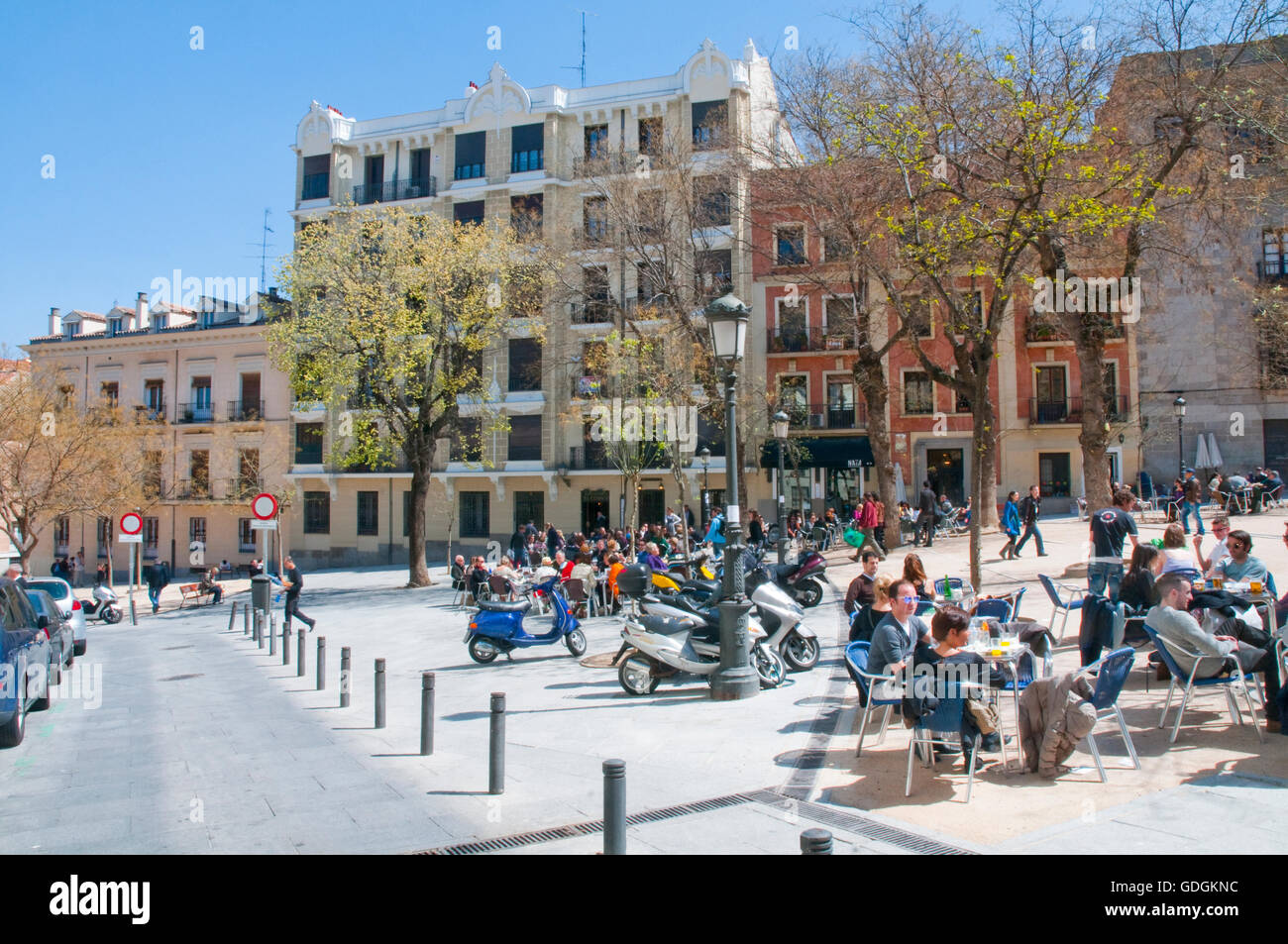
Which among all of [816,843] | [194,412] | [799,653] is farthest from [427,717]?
[194,412]

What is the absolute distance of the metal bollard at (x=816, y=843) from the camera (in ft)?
11.9

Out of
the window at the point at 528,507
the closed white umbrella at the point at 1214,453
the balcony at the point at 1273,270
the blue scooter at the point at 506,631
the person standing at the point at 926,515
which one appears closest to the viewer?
the blue scooter at the point at 506,631

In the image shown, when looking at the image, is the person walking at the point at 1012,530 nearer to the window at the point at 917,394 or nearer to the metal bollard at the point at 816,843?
the window at the point at 917,394

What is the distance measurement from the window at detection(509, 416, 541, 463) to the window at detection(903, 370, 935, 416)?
47.7ft

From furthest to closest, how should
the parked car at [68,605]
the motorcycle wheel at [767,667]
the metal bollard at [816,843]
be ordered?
the parked car at [68,605]
the motorcycle wheel at [767,667]
the metal bollard at [816,843]

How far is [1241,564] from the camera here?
29.4 feet

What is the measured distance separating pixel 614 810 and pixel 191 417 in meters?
42.1

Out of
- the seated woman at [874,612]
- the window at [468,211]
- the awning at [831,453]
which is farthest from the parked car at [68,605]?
the window at [468,211]

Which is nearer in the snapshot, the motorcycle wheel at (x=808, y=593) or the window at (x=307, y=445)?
the motorcycle wheel at (x=808, y=593)

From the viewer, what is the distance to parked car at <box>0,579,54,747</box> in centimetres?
814

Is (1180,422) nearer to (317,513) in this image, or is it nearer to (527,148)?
(527,148)

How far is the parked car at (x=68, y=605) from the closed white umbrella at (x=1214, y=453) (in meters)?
31.8

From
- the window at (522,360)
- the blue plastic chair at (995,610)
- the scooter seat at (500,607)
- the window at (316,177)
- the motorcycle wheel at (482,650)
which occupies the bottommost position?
the motorcycle wheel at (482,650)

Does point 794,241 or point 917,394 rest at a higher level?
point 794,241
